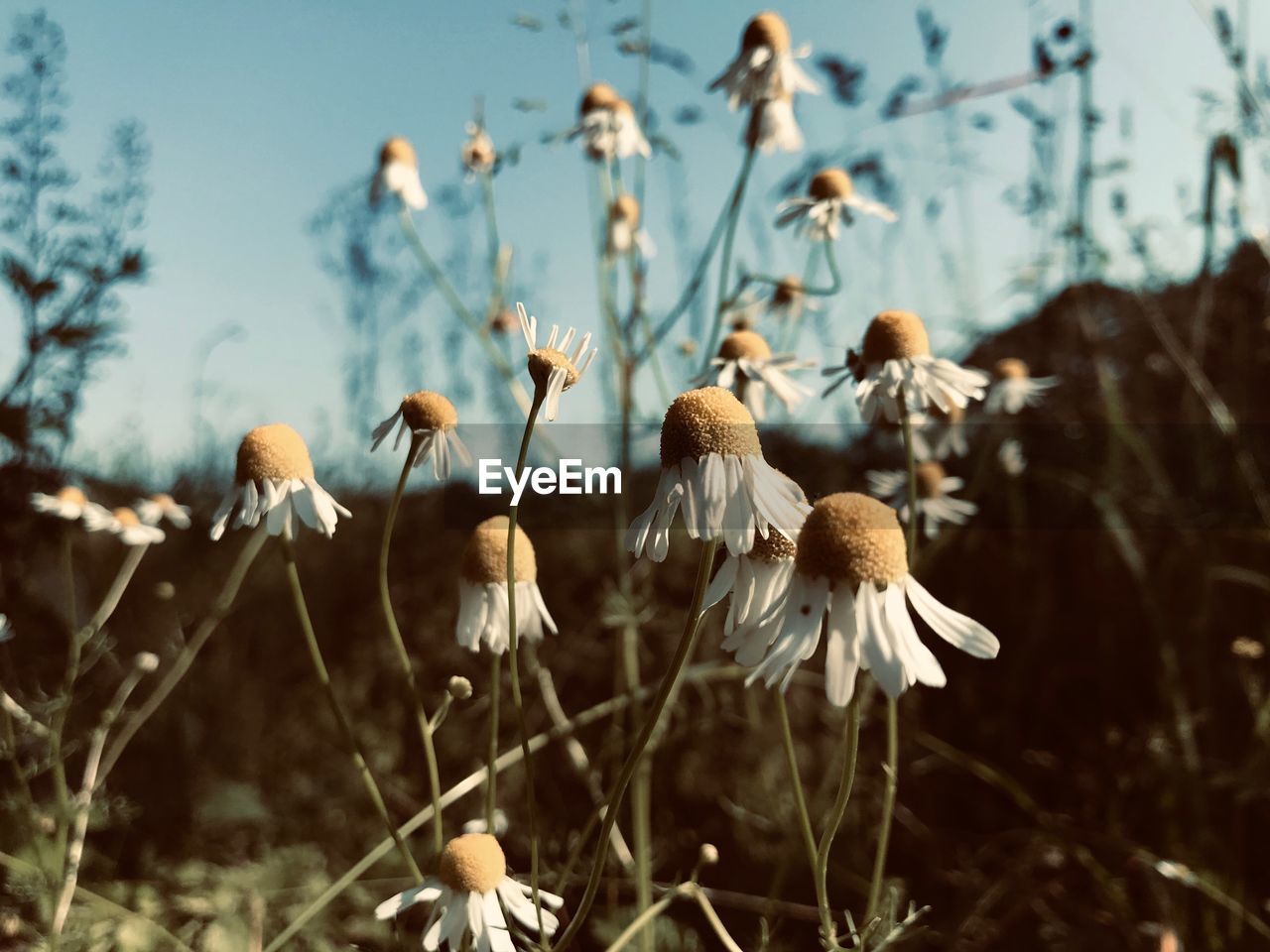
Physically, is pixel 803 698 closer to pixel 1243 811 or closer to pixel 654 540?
Answer: pixel 1243 811

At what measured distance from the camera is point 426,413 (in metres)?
0.75

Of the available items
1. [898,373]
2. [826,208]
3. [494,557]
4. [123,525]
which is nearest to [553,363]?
[494,557]

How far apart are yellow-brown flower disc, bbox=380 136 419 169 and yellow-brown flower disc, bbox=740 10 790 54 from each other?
699 millimetres

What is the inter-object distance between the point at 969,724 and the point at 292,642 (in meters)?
1.63

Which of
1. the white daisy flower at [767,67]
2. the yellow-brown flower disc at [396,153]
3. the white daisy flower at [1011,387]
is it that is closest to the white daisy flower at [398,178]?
the yellow-brown flower disc at [396,153]

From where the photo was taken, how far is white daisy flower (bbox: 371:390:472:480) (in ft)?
2.45

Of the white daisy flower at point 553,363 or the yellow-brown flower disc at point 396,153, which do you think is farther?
the yellow-brown flower disc at point 396,153

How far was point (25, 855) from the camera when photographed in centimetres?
152

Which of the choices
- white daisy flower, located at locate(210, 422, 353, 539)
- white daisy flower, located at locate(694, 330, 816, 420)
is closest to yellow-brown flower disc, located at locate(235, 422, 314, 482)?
white daisy flower, located at locate(210, 422, 353, 539)

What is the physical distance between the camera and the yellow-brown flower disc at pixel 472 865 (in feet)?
2.15

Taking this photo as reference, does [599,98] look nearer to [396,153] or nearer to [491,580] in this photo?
[396,153]

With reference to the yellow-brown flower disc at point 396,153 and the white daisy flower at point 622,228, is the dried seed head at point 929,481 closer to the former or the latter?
the white daisy flower at point 622,228

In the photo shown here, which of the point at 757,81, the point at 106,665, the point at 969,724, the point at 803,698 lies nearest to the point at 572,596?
the point at 803,698

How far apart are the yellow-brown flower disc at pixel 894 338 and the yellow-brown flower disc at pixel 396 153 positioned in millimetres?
1064
